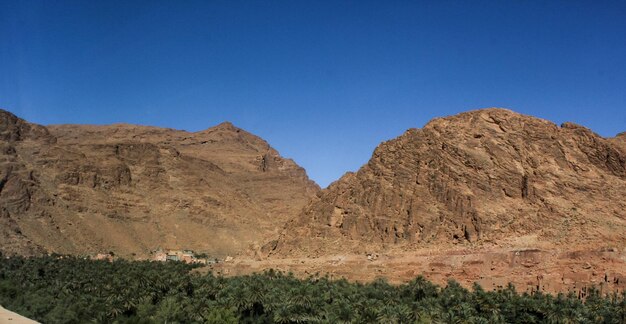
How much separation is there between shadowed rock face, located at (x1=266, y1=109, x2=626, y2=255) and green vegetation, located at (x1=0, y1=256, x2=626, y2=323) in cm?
1368

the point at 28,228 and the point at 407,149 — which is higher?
the point at 407,149

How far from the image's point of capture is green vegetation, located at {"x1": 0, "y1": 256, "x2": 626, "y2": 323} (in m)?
53.5

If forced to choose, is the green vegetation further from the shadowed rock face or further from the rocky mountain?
the rocky mountain

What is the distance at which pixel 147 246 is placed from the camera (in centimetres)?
14675

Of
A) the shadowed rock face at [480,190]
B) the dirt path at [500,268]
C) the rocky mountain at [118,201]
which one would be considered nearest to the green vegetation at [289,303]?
the dirt path at [500,268]

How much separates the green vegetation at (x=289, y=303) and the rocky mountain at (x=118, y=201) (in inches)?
2496

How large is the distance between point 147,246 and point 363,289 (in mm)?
91275

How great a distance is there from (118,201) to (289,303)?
114 m

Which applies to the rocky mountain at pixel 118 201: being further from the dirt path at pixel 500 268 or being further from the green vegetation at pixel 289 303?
the dirt path at pixel 500 268

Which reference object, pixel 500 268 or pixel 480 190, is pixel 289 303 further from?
pixel 480 190

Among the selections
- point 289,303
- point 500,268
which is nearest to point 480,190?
point 500,268

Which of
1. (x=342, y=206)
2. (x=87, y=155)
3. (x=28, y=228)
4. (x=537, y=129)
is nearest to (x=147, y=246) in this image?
(x=28, y=228)

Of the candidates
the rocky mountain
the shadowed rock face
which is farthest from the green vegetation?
the rocky mountain

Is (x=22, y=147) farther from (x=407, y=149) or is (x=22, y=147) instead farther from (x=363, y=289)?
(x=363, y=289)
